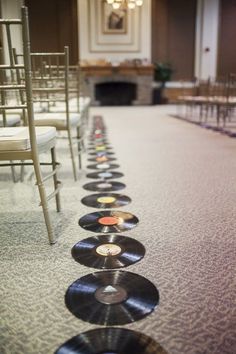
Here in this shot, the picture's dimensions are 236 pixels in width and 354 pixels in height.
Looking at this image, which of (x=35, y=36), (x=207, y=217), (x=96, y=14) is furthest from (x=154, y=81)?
(x=207, y=217)

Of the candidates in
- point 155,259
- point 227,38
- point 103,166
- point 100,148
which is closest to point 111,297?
point 155,259

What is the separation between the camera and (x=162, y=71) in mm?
9625

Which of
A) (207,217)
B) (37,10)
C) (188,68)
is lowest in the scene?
(207,217)

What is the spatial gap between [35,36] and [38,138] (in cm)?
894

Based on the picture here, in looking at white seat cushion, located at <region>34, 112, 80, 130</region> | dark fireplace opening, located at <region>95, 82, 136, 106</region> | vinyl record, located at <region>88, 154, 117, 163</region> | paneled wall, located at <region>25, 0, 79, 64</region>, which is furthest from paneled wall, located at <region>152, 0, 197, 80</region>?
white seat cushion, located at <region>34, 112, 80, 130</region>

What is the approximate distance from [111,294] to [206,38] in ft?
32.9

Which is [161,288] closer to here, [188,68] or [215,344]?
[215,344]

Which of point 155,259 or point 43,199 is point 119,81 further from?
point 155,259

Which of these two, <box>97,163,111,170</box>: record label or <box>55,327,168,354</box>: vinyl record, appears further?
<box>97,163,111,170</box>: record label

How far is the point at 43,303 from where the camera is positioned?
39.9 inches

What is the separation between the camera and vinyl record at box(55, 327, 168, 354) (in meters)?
0.82

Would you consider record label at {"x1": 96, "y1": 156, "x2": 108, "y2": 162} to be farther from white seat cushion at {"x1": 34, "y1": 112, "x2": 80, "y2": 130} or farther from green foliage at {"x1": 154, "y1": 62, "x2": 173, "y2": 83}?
green foliage at {"x1": 154, "y1": 62, "x2": 173, "y2": 83}

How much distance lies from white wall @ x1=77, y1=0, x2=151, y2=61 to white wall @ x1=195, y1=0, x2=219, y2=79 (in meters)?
1.46

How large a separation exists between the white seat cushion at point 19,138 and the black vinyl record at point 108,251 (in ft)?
1.46
